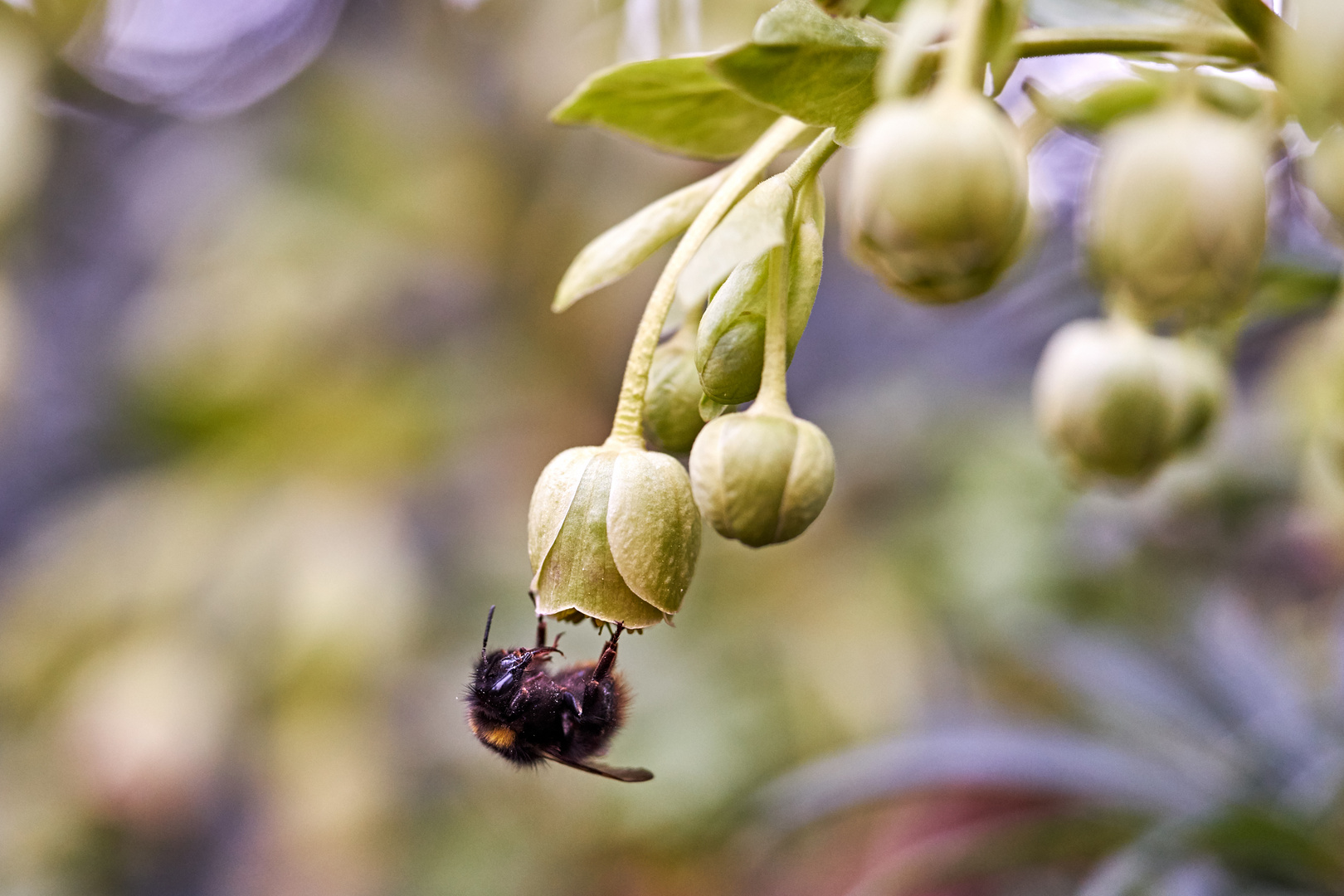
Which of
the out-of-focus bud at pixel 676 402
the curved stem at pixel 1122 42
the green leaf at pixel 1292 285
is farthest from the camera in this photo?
the green leaf at pixel 1292 285

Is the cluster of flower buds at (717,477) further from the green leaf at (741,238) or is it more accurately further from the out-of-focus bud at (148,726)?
the out-of-focus bud at (148,726)

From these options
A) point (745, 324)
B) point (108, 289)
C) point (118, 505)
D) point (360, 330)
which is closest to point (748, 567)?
point (360, 330)

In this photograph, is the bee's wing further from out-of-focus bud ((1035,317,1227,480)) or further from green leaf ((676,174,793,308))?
green leaf ((676,174,793,308))

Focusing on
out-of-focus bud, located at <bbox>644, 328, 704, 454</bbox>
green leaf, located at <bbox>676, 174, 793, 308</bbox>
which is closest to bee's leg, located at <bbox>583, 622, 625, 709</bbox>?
out-of-focus bud, located at <bbox>644, 328, 704, 454</bbox>

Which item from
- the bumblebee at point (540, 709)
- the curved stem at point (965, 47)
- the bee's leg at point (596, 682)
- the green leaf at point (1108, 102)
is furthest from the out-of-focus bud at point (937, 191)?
the bumblebee at point (540, 709)

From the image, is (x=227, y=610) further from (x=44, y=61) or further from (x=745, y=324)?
(x=745, y=324)

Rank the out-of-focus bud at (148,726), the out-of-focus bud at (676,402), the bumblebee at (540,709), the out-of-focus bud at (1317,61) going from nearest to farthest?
the out-of-focus bud at (1317,61), the out-of-focus bud at (676,402), the bumblebee at (540,709), the out-of-focus bud at (148,726)
